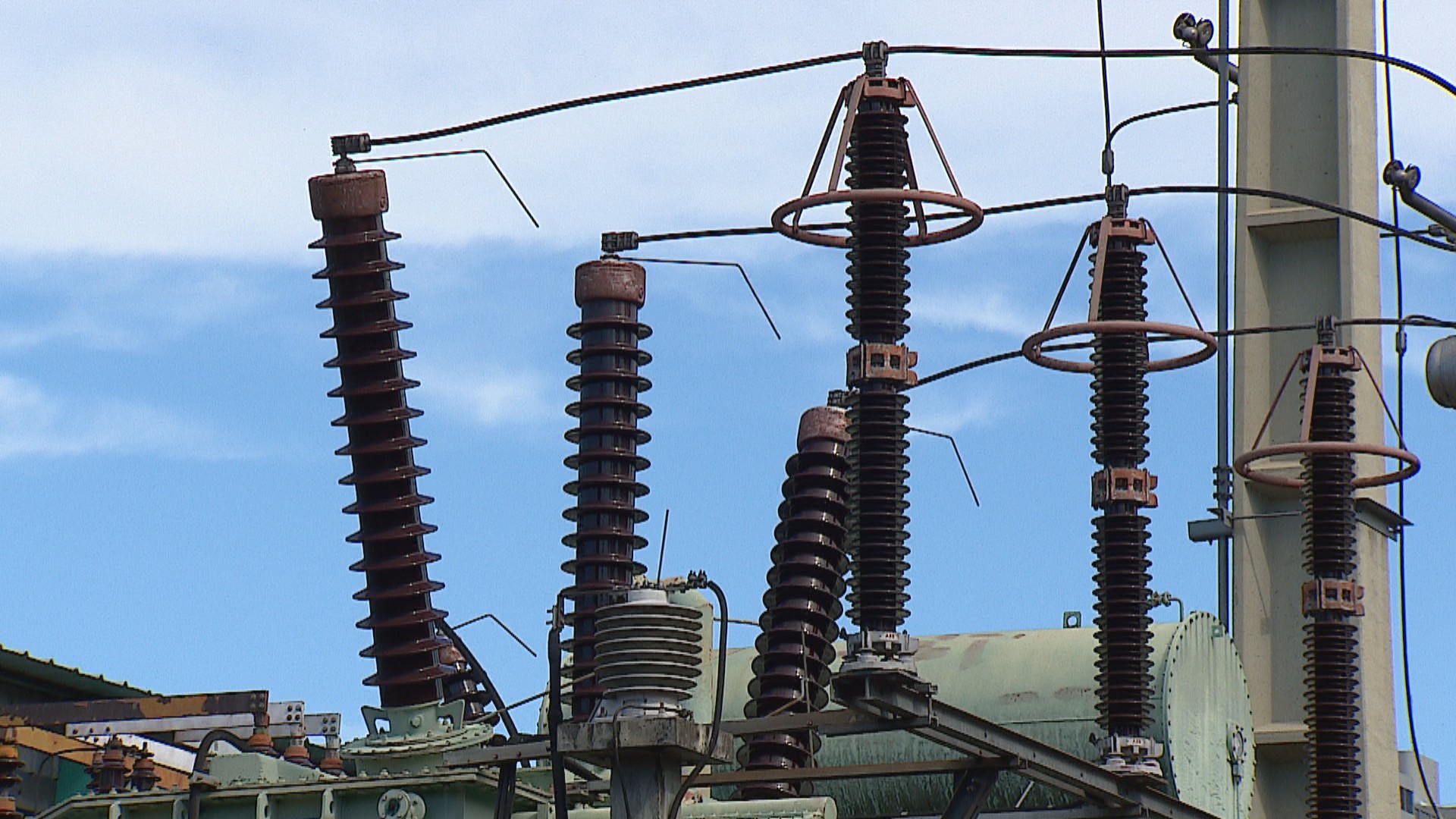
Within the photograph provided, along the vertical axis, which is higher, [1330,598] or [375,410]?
[375,410]

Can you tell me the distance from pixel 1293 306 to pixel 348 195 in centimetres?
1171

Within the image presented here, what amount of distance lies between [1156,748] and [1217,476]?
329 inches

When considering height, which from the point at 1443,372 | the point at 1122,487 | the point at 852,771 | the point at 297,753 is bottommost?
the point at 852,771

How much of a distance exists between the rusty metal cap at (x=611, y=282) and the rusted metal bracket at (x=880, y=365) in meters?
3.03

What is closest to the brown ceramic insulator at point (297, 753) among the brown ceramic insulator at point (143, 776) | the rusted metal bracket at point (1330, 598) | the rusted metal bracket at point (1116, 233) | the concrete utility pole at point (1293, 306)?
the brown ceramic insulator at point (143, 776)

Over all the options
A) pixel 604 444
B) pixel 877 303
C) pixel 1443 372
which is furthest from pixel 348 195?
pixel 1443 372

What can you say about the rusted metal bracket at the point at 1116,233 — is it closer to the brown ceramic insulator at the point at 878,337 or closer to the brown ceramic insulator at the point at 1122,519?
the brown ceramic insulator at the point at 1122,519

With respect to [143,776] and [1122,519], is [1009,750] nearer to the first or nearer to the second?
[1122,519]

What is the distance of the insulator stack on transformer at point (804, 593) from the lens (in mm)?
17547

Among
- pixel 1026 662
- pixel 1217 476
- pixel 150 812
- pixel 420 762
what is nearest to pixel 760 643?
pixel 1026 662

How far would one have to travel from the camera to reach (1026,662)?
19.7m

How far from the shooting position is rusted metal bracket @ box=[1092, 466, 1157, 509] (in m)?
17.2

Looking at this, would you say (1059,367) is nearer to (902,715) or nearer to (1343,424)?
(1343,424)

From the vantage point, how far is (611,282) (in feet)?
56.6
